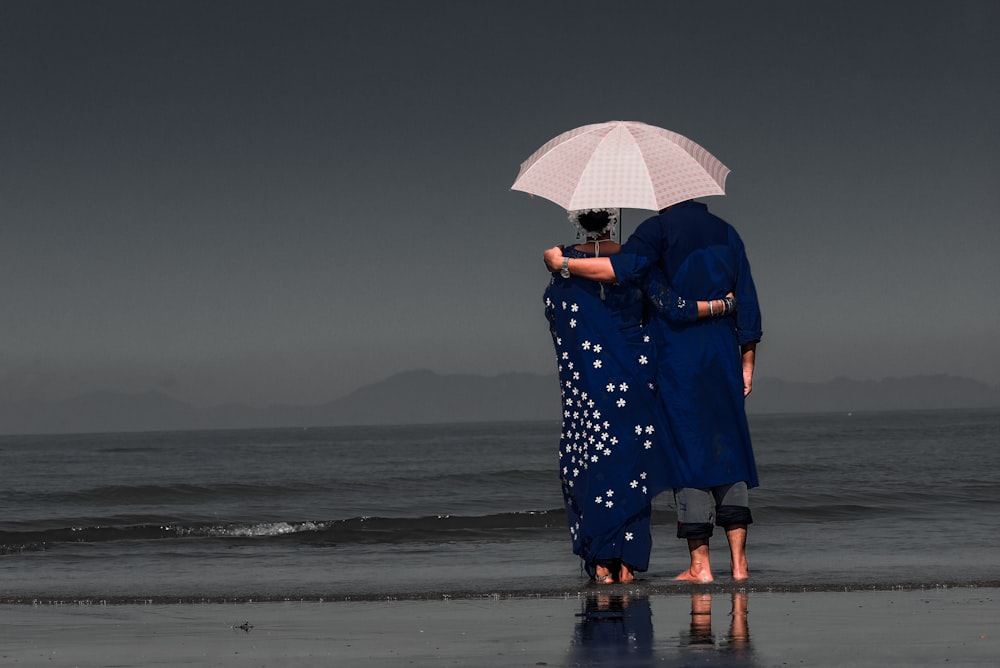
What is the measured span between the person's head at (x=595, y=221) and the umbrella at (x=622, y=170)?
210 mm

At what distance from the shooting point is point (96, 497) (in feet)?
71.6

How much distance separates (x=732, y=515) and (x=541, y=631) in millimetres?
1596

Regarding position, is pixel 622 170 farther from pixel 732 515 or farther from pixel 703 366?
pixel 732 515

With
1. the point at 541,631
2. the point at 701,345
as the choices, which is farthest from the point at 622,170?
the point at 541,631

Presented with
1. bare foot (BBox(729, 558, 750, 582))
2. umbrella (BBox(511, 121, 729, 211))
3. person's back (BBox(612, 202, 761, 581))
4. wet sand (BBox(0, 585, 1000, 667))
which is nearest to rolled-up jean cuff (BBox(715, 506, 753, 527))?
person's back (BBox(612, 202, 761, 581))

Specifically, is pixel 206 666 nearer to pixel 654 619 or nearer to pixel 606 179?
pixel 654 619

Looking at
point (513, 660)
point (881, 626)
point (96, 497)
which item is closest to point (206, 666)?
point (513, 660)

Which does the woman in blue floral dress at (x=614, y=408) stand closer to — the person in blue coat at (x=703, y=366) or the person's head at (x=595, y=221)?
the person's head at (x=595, y=221)

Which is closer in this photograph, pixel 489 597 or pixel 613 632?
pixel 613 632

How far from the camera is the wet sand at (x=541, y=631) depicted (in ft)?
13.3

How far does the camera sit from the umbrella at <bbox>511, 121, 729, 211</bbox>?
5.90 metres

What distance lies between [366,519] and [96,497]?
28.6 ft

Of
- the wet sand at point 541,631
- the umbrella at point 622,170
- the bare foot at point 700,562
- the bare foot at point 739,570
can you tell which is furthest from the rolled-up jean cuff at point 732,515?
the umbrella at point 622,170

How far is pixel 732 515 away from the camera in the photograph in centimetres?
595
